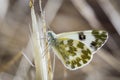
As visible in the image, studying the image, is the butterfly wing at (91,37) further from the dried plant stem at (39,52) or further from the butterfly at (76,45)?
the dried plant stem at (39,52)

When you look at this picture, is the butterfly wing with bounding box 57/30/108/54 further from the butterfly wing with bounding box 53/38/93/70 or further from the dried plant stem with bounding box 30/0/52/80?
the dried plant stem with bounding box 30/0/52/80

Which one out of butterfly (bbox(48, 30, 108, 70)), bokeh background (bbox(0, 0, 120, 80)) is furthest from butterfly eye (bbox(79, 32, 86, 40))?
bokeh background (bbox(0, 0, 120, 80))

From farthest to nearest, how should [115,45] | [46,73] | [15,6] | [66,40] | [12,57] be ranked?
[115,45]
[15,6]
[12,57]
[66,40]
[46,73]


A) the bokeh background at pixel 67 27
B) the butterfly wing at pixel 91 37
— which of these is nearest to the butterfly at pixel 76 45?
the butterfly wing at pixel 91 37

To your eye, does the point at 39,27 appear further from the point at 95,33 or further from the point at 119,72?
the point at 119,72

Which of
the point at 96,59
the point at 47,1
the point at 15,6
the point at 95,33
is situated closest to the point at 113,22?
the point at 96,59

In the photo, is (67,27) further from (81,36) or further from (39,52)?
(39,52)

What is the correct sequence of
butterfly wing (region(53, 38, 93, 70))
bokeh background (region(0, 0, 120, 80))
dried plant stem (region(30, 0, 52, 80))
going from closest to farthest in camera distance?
dried plant stem (region(30, 0, 52, 80)) < butterfly wing (region(53, 38, 93, 70)) < bokeh background (region(0, 0, 120, 80))
